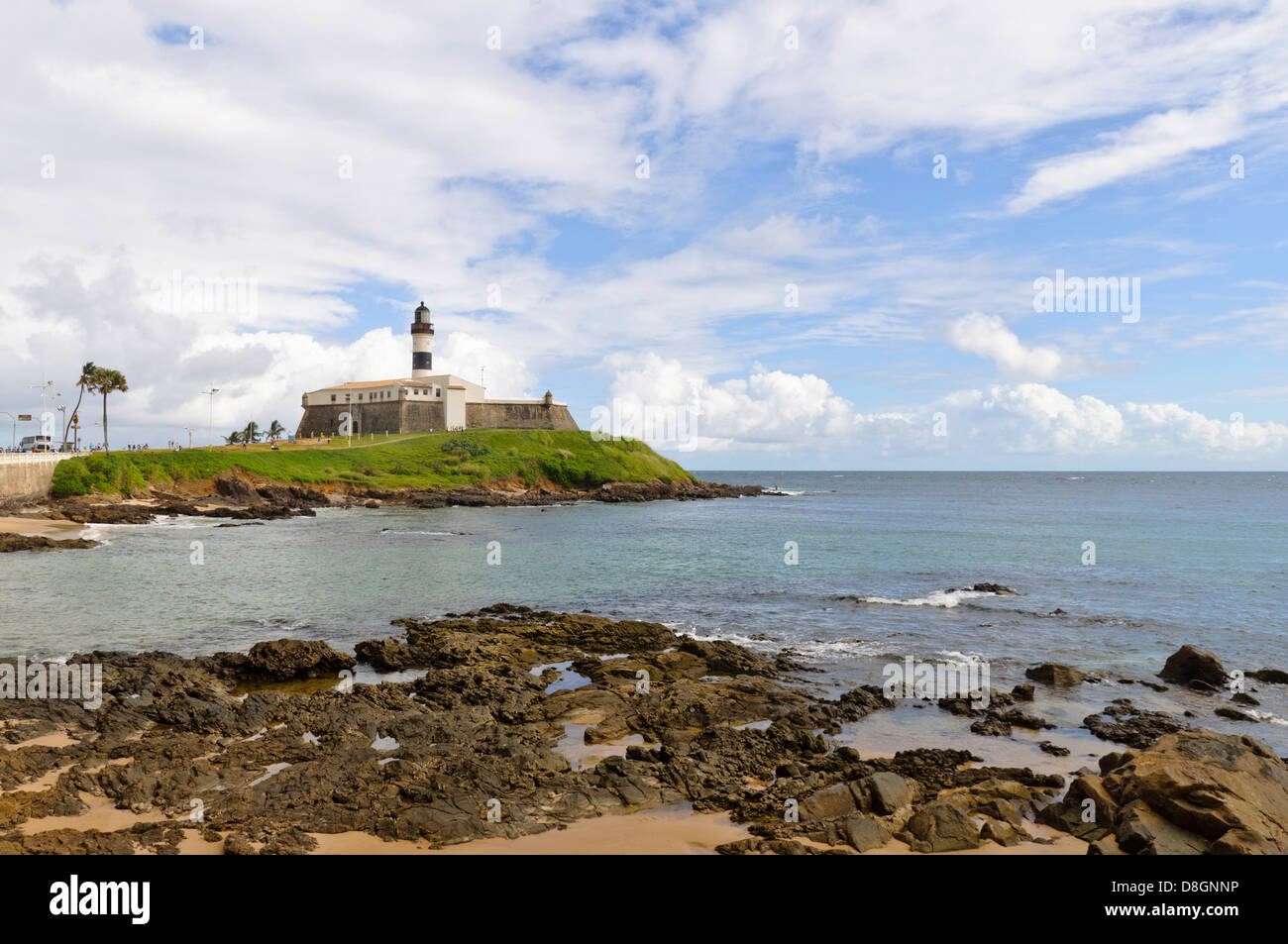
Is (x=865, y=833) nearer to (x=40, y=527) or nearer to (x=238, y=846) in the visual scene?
(x=238, y=846)

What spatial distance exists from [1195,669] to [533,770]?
1720cm

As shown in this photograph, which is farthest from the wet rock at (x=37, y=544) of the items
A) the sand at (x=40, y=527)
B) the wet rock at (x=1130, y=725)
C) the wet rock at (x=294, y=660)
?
the wet rock at (x=1130, y=725)

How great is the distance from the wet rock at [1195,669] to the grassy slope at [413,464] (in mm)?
76741

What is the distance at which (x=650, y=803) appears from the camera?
37.7ft

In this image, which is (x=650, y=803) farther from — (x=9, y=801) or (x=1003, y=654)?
(x=1003, y=654)

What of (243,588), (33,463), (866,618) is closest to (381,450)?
(33,463)

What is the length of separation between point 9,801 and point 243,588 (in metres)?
20.7

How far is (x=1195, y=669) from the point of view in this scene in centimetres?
1903

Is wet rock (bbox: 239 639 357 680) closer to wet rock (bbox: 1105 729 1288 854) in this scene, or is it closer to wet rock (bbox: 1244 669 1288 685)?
wet rock (bbox: 1105 729 1288 854)

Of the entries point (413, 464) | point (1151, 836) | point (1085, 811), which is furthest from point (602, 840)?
point (413, 464)

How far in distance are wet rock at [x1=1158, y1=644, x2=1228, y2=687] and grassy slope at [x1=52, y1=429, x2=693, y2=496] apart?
7674cm

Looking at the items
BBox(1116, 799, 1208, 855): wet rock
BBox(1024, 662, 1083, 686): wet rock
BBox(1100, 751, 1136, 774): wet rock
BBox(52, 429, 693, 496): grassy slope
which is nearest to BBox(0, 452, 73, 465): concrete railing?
BBox(52, 429, 693, 496): grassy slope
